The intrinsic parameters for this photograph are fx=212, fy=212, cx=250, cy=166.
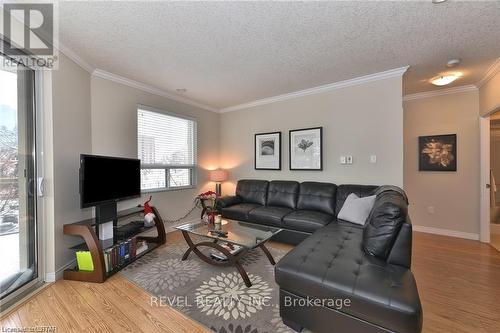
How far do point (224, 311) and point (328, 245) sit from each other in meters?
1.08

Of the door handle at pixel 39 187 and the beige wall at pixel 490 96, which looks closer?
the door handle at pixel 39 187

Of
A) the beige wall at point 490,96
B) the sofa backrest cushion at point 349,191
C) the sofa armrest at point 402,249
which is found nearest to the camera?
the sofa armrest at point 402,249

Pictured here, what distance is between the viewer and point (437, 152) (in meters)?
3.81

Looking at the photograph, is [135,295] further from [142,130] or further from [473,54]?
[473,54]

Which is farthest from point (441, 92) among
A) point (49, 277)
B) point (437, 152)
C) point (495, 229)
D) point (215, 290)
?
point (49, 277)

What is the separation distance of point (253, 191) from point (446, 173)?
346 centimetres

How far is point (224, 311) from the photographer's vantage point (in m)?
1.80

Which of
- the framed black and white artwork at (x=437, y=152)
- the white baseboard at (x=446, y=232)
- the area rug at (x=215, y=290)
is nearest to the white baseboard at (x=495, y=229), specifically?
the white baseboard at (x=446, y=232)

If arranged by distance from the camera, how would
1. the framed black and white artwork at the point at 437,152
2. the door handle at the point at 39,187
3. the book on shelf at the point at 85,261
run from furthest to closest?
the framed black and white artwork at the point at 437,152, the book on shelf at the point at 85,261, the door handle at the point at 39,187

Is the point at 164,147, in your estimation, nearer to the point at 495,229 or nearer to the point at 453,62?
the point at 453,62

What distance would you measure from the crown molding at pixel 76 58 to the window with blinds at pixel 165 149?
0.81m

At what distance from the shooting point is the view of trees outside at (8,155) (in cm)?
189

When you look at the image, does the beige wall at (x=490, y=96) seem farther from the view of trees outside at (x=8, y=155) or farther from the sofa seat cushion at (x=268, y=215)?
the view of trees outside at (x=8, y=155)

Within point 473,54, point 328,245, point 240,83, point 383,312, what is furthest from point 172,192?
point 473,54
